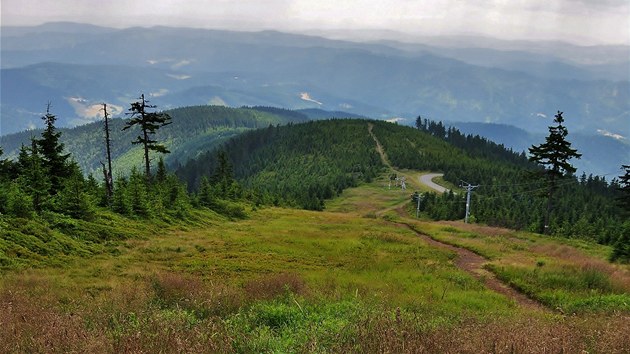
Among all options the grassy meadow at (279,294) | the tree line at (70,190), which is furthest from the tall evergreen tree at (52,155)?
the grassy meadow at (279,294)

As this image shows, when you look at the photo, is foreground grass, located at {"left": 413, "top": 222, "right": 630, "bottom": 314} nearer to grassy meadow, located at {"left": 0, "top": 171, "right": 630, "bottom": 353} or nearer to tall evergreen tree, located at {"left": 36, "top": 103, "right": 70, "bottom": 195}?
grassy meadow, located at {"left": 0, "top": 171, "right": 630, "bottom": 353}

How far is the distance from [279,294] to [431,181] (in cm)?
14670

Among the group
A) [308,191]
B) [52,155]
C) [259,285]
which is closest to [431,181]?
[308,191]

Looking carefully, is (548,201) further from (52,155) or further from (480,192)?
(480,192)

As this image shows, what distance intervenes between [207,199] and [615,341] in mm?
47559

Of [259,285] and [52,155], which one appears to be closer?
[259,285]

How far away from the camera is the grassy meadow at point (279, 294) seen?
689 cm

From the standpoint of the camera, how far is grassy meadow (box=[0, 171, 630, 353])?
6.89 metres

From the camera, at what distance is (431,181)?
15338 centimetres

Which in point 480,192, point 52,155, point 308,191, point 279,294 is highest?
point 52,155

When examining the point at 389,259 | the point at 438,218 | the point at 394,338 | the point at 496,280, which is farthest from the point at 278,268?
the point at 438,218

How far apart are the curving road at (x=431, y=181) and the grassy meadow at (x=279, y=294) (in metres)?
102

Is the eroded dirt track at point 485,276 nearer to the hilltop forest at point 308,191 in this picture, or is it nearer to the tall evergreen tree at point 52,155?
the hilltop forest at point 308,191

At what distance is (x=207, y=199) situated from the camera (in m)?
51.5
